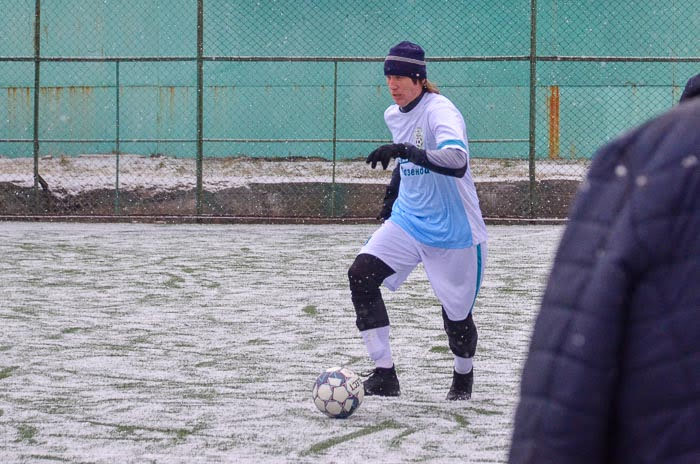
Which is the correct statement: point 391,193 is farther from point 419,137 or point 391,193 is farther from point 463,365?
point 463,365

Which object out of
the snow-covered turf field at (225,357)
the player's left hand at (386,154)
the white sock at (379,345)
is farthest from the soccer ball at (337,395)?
the player's left hand at (386,154)

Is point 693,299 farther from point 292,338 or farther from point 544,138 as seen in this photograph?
point 544,138

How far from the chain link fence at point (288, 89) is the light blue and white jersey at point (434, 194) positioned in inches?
406

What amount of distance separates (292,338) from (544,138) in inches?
401

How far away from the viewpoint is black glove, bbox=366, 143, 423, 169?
528 cm

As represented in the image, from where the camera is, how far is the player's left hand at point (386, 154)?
17.3 ft

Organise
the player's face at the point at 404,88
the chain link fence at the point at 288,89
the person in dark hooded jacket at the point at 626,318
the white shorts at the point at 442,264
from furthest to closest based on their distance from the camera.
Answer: the chain link fence at the point at 288,89 < the player's face at the point at 404,88 < the white shorts at the point at 442,264 < the person in dark hooded jacket at the point at 626,318

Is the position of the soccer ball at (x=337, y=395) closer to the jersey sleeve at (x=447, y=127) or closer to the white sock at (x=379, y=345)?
the white sock at (x=379, y=345)

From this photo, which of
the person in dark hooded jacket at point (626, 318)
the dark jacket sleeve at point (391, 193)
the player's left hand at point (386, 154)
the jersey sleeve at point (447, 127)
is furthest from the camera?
the dark jacket sleeve at point (391, 193)

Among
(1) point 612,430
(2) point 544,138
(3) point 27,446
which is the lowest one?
(3) point 27,446

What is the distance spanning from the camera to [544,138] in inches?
670

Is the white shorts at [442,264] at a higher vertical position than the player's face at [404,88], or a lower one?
lower

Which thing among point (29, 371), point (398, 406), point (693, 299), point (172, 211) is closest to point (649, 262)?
point (693, 299)

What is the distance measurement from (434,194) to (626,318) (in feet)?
14.7
